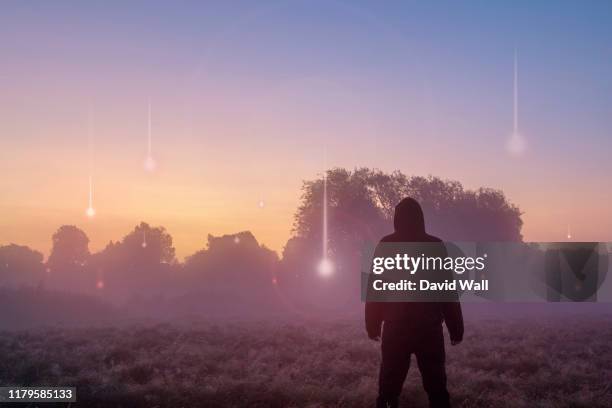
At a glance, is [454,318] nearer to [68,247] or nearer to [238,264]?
[238,264]

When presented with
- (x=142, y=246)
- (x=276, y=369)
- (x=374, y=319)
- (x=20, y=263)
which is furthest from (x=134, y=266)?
(x=374, y=319)

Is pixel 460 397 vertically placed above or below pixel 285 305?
above

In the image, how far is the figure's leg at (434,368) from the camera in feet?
22.8

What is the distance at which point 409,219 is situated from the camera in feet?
24.2

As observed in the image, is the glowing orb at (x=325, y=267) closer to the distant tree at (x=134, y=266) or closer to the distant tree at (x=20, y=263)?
the distant tree at (x=134, y=266)

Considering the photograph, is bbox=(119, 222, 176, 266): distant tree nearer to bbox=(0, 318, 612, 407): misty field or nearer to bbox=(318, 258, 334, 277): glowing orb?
bbox=(318, 258, 334, 277): glowing orb

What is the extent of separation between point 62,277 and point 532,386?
10302 centimetres

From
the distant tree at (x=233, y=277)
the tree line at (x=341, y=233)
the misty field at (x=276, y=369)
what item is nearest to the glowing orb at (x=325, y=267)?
the tree line at (x=341, y=233)

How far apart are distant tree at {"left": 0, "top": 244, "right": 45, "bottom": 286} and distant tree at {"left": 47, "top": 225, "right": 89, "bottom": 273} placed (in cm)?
450

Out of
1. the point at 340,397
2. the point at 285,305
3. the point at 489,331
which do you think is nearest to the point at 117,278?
the point at 285,305

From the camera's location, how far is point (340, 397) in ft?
34.8

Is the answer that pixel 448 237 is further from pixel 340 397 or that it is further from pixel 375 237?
pixel 340 397

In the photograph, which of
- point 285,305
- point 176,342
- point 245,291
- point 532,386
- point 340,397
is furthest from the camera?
point 245,291

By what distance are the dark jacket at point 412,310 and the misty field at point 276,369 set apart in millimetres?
3554
